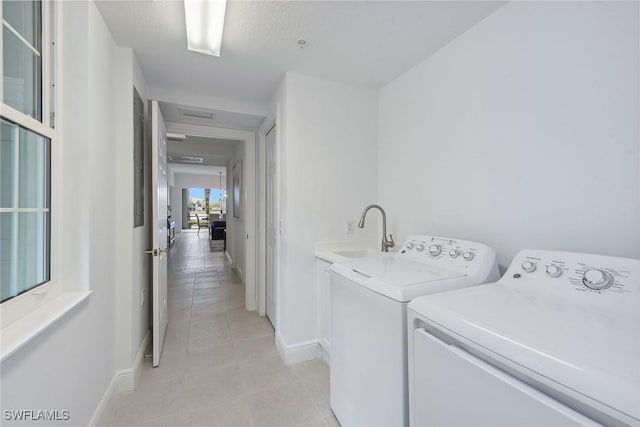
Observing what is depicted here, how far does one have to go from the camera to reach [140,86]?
6.71 feet

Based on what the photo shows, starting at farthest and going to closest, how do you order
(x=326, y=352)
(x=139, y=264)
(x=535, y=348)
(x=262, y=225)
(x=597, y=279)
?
1. (x=262, y=225)
2. (x=326, y=352)
3. (x=139, y=264)
4. (x=597, y=279)
5. (x=535, y=348)

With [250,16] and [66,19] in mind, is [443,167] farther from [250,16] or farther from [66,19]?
[66,19]

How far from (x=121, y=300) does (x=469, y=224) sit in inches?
94.0

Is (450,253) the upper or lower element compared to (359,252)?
upper

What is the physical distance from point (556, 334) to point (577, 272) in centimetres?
46

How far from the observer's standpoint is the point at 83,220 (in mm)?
1356

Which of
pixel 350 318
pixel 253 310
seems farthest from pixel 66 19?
pixel 253 310

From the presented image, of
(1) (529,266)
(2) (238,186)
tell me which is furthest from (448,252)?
(2) (238,186)

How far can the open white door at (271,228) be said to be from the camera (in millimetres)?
2627

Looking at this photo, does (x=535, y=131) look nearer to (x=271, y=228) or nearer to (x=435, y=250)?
(x=435, y=250)

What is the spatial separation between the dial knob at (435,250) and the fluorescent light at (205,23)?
174 cm

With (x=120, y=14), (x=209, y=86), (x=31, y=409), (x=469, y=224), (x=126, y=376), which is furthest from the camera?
(x=209, y=86)

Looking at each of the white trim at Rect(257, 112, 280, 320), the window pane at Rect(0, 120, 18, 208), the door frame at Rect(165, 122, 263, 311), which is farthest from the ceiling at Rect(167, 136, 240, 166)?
the window pane at Rect(0, 120, 18, 208)

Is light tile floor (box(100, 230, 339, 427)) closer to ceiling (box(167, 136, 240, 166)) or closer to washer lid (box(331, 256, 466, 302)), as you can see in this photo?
washer lid (box(331, 256, 466, 302))
